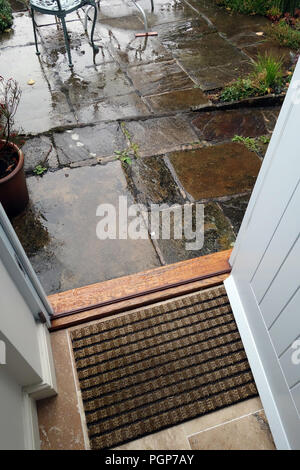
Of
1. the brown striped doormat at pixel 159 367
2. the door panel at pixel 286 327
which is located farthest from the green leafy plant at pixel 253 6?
the door panel at pixel 286 327

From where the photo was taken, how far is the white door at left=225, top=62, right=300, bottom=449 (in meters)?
1.15

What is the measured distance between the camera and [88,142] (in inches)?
105

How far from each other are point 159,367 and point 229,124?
2099 mm

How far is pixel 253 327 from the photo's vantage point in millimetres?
1675

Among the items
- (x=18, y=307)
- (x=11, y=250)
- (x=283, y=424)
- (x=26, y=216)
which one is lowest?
(x=283, y=424)

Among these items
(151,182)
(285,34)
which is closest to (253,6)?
(285,34)

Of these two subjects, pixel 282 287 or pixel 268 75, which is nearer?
pixel 282 287

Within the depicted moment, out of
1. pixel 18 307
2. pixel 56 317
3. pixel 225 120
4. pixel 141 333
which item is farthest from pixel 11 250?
pixel 225 120

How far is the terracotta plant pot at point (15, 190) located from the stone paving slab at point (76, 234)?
0.08 metres

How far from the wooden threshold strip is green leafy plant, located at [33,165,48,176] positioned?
1023 mm

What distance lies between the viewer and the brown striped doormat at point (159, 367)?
1.57m

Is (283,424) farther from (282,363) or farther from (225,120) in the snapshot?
(225,120)

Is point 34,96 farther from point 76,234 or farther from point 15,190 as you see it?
point 76,234

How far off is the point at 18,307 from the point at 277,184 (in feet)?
3.85
